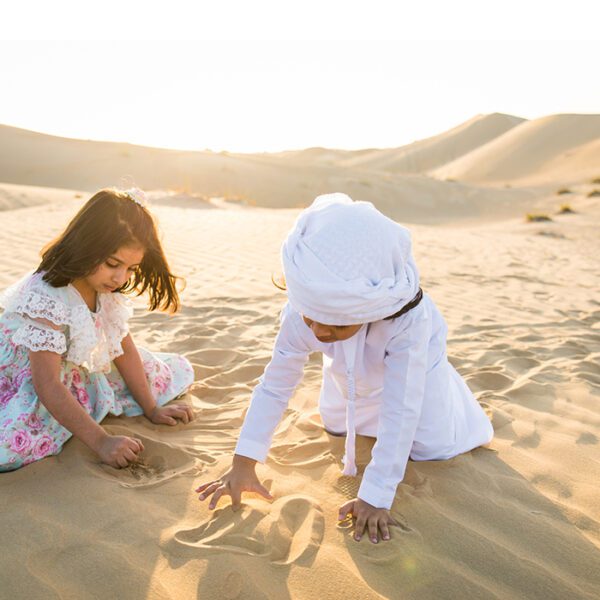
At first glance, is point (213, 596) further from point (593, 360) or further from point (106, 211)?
point (593, 360)

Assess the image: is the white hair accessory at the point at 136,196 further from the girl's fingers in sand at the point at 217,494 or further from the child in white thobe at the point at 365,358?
the girl's fingers in sand at the point at 217,494

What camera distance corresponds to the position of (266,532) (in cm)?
177

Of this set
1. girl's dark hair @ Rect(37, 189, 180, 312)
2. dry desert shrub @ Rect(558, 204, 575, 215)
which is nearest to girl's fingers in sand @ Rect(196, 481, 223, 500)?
girl's dark hair @ Rect(37, 189, 180, 312)

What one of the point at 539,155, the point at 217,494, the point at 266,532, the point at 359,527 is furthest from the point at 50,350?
the point at 539,155

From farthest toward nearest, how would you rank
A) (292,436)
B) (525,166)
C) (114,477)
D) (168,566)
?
(525,166) → (292,436) → (114,477) → (168,566)

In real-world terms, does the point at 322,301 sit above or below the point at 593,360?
above

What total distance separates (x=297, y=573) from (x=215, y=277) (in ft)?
14.5

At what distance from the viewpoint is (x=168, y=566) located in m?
1.62

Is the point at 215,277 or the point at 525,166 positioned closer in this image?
the point at 215,277

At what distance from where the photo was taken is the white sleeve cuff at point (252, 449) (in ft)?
6.64

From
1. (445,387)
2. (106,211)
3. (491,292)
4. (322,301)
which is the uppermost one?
(106,211)

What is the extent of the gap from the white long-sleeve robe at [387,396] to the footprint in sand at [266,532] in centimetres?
18

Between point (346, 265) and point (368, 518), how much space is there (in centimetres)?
83

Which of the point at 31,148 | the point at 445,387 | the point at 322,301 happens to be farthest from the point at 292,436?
the point at 31,148
